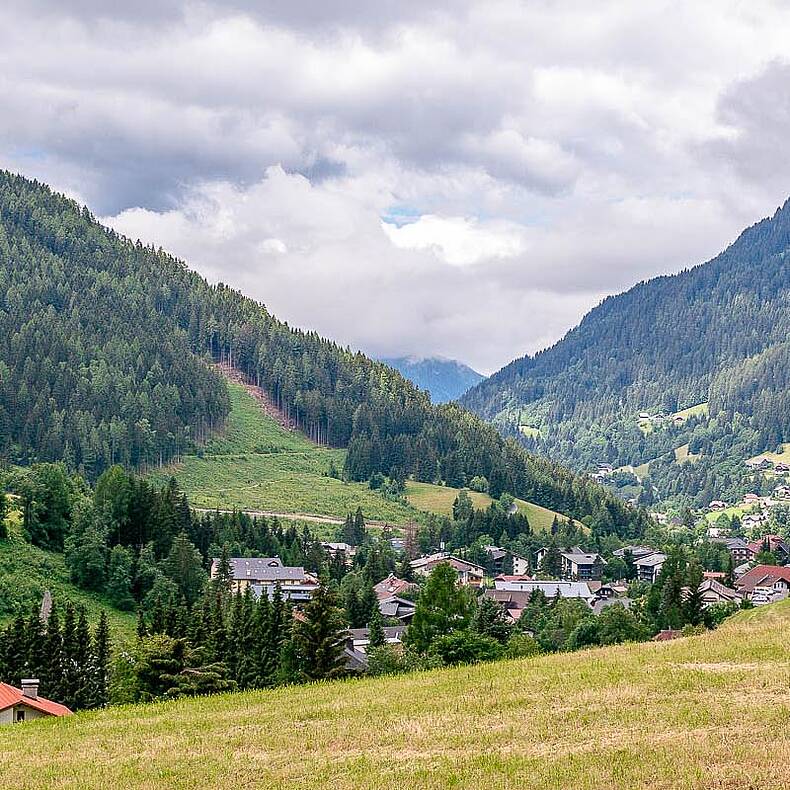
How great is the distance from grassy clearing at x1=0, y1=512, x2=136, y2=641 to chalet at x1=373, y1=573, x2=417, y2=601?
1554 inches

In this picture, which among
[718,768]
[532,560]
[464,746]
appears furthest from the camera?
[532,560]

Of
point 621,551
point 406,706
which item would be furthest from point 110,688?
point 621,551

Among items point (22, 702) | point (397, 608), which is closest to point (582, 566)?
point (397, 608)

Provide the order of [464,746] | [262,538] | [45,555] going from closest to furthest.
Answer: [464,746] → [45,555] → [262,538]

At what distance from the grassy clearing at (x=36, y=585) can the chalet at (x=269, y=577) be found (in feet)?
77.8

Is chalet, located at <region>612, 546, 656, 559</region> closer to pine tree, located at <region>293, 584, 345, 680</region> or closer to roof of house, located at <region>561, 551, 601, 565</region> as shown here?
roof of house, located at <region>561, 551, 601, 565</region>

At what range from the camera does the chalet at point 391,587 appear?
13638 centimetres

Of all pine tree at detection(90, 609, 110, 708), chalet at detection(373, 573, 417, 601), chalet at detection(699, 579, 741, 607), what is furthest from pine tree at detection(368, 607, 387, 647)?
chalet at detection(699, 579, 741, 607)

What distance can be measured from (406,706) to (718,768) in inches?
631

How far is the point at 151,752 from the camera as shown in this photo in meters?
36.8

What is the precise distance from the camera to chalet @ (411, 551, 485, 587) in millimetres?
160000

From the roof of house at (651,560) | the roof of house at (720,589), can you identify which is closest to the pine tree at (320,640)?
the roof of house at (720,589)

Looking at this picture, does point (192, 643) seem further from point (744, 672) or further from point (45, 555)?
point (45, 555)

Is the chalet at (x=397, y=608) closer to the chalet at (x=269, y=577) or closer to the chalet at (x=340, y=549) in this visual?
the chalet at (x=269, y=577)
